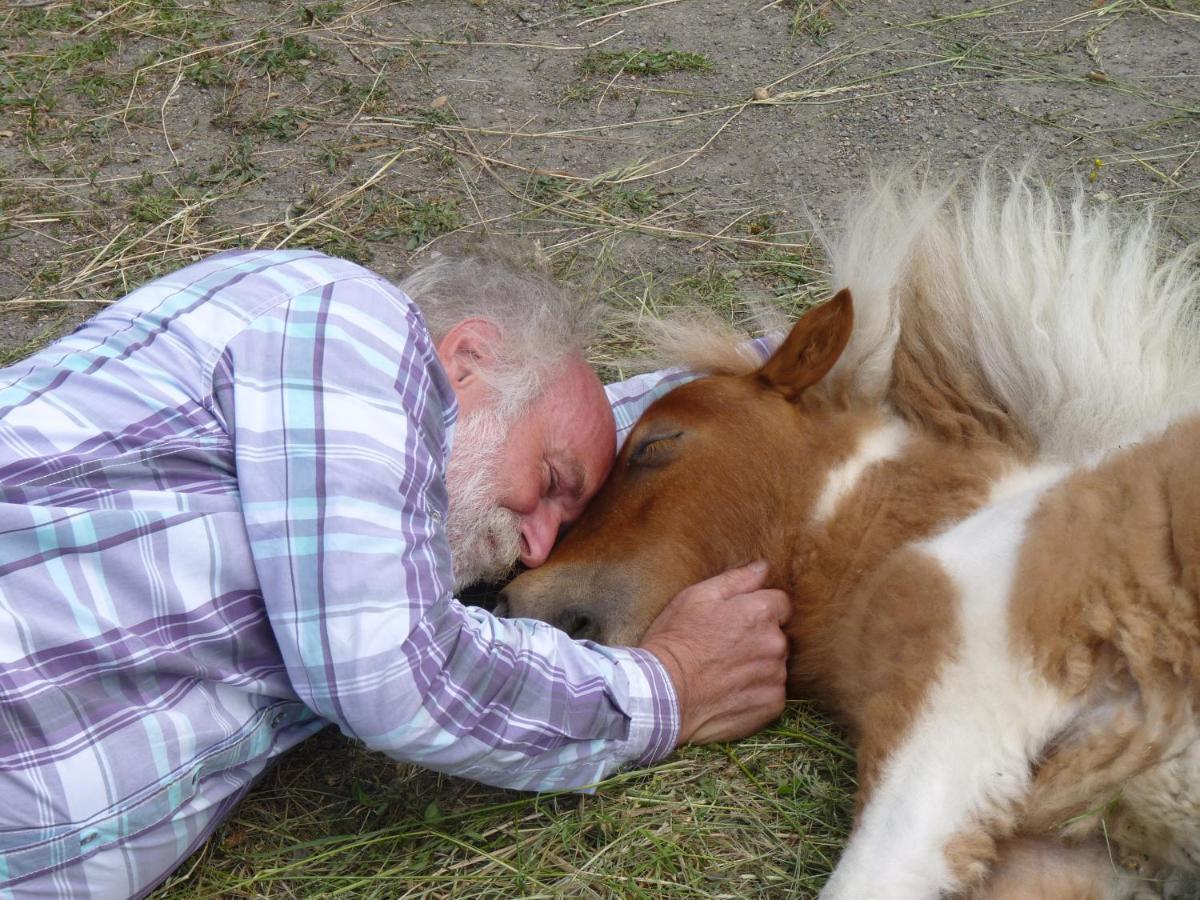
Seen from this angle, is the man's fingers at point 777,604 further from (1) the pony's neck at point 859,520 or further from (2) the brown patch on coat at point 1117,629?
(2) the brown patch on coat at point 1117,629

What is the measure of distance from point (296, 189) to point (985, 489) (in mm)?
3252

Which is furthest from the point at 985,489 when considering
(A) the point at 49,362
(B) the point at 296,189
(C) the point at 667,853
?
(B) the point at 296,189

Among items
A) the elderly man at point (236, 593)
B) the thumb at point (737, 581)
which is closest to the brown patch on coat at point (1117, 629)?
the thumb at point (737, 581)

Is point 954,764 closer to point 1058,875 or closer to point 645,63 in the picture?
point 1058,875

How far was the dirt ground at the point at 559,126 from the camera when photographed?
4.54 metres

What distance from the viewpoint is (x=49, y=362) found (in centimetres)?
257

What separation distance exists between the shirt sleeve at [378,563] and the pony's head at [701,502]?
370 mm

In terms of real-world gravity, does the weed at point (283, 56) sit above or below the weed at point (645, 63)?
above

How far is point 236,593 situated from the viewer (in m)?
2.34

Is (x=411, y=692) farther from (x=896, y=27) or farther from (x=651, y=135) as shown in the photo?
(x=896, y=27)

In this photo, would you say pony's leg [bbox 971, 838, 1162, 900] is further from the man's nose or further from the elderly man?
the man's nose

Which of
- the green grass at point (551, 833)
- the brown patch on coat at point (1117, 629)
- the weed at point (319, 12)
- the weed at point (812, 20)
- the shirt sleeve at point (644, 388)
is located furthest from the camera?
the weed at point (319, 12)

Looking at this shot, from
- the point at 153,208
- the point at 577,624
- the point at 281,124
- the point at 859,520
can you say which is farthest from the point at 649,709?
the point at 281,124

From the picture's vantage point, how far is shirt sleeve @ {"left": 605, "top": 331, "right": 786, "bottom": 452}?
3.44m
